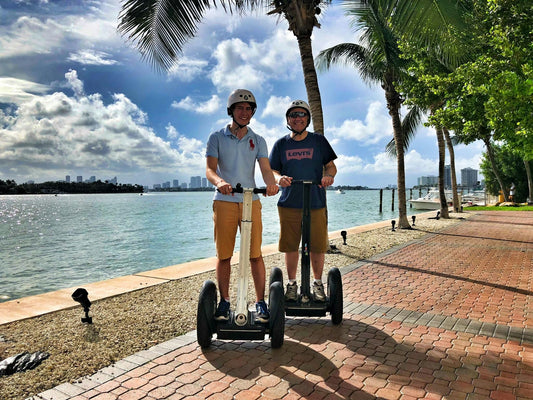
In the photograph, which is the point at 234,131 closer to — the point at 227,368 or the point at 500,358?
the point at 227,368

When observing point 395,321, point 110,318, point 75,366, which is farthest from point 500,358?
point 110,318

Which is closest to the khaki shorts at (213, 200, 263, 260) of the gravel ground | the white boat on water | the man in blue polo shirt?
the man in blue polo shirt

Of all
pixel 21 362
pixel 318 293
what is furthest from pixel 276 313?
pixel 21 362

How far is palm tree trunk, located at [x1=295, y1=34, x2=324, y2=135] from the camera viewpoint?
9367 mm

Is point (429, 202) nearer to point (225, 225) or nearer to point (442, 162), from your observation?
point (442, 162)

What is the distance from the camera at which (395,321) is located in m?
4.54

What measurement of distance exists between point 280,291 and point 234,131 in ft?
5.00

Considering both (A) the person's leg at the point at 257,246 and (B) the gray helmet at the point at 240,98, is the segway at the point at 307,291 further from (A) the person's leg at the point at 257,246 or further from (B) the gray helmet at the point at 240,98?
(B) the gray helmet at the point at 240,98

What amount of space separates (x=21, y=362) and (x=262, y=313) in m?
2.09

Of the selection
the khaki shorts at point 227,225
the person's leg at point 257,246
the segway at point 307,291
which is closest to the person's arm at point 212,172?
the khaki shorts at point 227,225

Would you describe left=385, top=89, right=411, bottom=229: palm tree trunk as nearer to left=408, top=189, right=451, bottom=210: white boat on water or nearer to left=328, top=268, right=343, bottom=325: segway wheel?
left=328, top=268, right=343, bottom=325: segway wheel

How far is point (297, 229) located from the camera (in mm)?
4395

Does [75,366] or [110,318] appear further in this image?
[110,318]

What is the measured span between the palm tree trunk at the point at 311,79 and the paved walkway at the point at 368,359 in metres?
4.92
